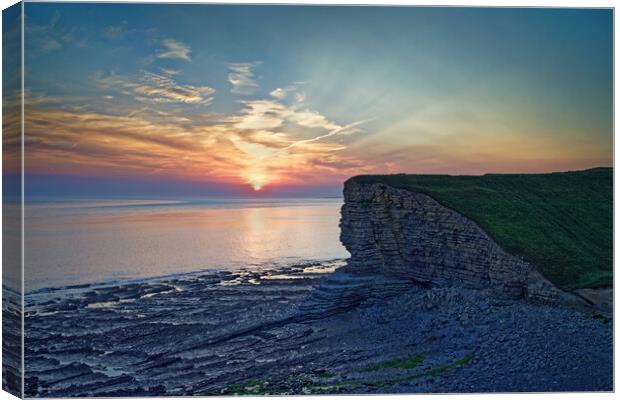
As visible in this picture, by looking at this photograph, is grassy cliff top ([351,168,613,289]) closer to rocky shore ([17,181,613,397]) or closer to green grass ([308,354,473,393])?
rocky shore ([17,181,613,397])

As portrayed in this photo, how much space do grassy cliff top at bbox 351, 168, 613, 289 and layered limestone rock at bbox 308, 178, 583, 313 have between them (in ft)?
1.38

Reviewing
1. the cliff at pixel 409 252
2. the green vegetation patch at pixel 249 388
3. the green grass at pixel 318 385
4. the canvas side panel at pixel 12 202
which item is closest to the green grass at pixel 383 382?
the green grass at pixel 318 385

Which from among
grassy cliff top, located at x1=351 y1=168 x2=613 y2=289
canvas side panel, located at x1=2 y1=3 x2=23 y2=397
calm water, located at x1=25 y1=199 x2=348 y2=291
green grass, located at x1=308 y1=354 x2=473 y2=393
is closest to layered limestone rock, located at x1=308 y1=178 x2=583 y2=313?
grassy cliff top, located at x1=351 y1=168 x2=613 y2=289

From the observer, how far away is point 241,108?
18516 mm

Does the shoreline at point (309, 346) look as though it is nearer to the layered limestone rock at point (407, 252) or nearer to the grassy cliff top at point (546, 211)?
the layered limestone rock at point (407, 252)

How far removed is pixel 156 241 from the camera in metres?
38.0

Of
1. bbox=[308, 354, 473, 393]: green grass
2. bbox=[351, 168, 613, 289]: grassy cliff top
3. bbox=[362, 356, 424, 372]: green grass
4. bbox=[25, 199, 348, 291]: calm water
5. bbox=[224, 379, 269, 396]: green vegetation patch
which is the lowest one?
bbox=[224, 379, 269, 396]: green vegetation patch

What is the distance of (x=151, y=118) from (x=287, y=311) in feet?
27.7

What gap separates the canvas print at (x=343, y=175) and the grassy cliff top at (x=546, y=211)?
3.6 inches

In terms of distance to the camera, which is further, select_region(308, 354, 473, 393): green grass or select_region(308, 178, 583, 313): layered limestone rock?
select_region(308, 178, 583, 313): layered limestone rock

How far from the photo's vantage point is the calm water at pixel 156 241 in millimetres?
28609

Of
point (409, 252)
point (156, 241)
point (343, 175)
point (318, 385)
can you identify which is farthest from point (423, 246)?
point (156, 241)

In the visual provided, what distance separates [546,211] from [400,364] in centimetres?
950

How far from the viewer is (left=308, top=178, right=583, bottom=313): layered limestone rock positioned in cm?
1869
